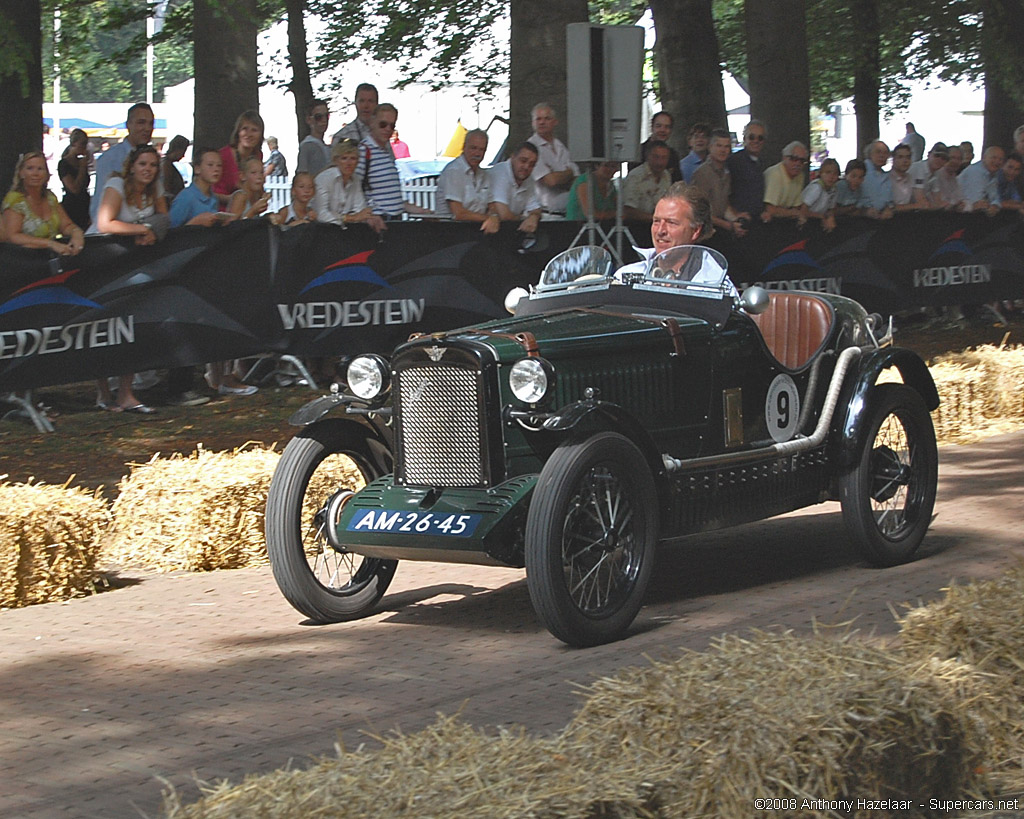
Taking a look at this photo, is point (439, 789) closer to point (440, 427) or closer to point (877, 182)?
point (440, 427)

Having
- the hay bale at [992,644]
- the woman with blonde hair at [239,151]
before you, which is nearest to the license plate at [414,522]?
the hay bale at [992,644]

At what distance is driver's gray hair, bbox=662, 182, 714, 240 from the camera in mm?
7668

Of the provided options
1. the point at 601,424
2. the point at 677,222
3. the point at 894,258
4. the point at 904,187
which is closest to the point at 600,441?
the point at 601,424

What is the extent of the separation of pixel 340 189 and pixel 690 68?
24.2 feet

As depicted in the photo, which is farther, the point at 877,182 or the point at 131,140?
the point at 877,182

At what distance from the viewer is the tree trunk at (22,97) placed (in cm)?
1248

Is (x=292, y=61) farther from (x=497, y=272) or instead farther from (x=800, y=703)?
(x=800, y=703)

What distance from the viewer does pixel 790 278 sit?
15234mm

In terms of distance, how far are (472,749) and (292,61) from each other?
23.7 metres

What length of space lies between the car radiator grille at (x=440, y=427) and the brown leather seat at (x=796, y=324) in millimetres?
1893

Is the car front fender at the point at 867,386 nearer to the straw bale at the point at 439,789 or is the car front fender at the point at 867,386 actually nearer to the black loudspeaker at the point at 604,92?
the straw bale at the point at 439,789

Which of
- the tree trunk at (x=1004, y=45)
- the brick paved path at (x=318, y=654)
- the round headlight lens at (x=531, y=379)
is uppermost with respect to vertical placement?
the tree trunk at (x=1004, y=45)

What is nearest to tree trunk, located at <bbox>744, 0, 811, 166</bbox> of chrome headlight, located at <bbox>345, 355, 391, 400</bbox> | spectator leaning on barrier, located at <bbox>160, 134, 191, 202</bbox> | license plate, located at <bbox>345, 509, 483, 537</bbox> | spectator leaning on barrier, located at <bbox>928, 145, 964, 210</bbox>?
spectator leaning on barrier, located at <bbox>928, 145, 964, 210</bbox>

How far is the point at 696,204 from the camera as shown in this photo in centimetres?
769
